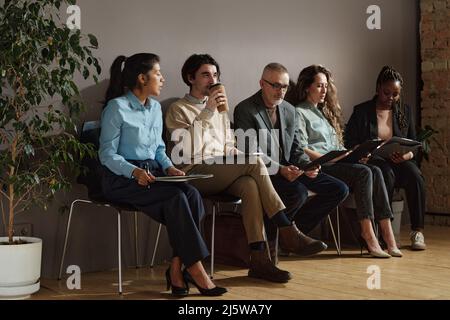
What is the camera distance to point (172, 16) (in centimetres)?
413

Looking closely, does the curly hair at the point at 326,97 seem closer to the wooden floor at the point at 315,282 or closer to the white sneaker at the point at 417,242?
the white sneaker at the point at 417,242

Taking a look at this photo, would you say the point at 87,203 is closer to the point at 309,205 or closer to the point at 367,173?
the point at 309,205

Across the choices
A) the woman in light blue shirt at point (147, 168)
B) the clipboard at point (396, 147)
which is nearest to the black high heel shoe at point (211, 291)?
the woman in light blue shirt at point (147, 168)

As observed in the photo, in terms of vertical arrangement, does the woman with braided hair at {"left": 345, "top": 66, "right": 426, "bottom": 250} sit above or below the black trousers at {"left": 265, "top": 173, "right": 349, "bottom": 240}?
above

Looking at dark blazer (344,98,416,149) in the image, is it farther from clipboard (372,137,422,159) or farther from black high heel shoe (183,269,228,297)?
black high heel shoe (183,269,228,297)

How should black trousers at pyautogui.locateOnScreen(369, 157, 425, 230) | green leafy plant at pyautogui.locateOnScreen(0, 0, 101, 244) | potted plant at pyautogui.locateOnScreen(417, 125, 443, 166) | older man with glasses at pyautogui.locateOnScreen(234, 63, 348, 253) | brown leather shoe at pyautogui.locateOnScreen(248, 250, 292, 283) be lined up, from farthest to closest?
potted plant at pyautogui.locateOnScreen(417, 125, 443, 166)
black trousers at pyautogui.locateOnScreen(369, 157, 425, 230)
older man with glasses at pyautogui.locateOnScreen(234, 63, 348, 253)
brown leather shoe at pyautogui.locateOnScreen(248, 250, 292, 283)
green leafy plant at pyautogui.locateOnScreen(0, 0, 101, 244)

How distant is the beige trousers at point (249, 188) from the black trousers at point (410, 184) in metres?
1.37

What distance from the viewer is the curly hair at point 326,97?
452cm

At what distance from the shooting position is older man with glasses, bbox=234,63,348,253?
12.9 feet

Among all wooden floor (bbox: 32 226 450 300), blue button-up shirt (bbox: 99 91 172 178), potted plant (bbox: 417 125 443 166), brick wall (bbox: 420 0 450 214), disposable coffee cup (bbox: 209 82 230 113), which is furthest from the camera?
brick wall (bbox: 420 0 450 214)

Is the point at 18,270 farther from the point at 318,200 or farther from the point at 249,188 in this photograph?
the point at 318,200

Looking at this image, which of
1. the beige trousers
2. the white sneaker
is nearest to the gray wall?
the beige trousers

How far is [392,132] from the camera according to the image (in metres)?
4.84

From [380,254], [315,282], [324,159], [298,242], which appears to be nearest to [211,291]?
[315,282]
